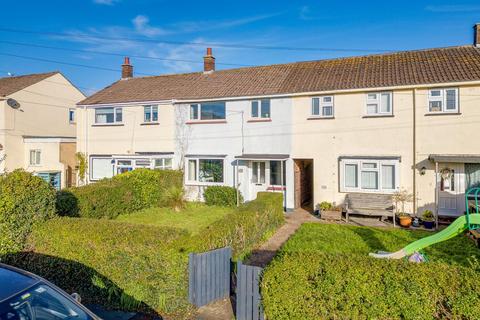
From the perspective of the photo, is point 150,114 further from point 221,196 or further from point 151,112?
point 221,196

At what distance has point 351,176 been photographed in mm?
16172

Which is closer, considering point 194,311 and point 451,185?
point 194,311

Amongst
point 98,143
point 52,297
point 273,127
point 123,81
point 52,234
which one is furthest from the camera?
point 123,81

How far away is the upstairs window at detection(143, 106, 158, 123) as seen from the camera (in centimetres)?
2064

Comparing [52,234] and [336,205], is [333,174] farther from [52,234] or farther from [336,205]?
[52,234]

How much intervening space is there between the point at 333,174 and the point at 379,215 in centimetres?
288

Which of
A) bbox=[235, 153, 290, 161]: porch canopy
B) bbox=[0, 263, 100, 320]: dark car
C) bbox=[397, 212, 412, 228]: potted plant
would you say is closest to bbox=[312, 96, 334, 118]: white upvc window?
bbox=[235, 153, 290, 161]: porch canopy

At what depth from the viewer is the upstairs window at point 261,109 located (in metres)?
18.0

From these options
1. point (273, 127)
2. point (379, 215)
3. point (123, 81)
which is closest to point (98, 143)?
point (123, 81)

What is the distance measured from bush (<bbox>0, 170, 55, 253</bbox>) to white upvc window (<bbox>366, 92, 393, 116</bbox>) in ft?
44.9

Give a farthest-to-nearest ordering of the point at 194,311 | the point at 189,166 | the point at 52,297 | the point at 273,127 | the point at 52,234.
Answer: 1. the point at 189,166
2. the point at 273,127
3. the point at 52,234
4. the point at 194,311
5. the point at 52,297

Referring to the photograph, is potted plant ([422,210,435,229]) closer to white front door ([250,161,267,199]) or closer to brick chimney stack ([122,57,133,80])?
white front door ([250,161,267,199])

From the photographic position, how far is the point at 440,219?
1472 centimetres

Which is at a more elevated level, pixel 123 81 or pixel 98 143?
pixel 123 81
